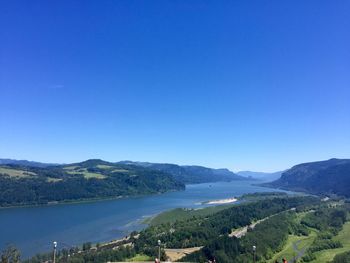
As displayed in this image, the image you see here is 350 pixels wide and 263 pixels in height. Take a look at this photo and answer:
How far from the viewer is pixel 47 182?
188 meters

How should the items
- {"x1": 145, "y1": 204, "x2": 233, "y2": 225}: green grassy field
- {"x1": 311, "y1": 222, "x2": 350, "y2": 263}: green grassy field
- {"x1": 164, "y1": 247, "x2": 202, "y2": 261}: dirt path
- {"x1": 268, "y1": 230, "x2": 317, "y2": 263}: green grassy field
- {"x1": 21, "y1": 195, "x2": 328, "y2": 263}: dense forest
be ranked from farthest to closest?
{"x1": 145, "y1": 204, "x2": 233, "y2": 225}: green grassy field < {"x1": 268, "y1": 230, "x2": 317, "y2": 263}: green grassy field < {"x1": 311, "y1": 222, "x2": 350, "y2": 263}: green grassy field < {"x1": 164, "y1": 247, "x2": 202, "y2": 261}: dirt path < {"x1": 21, "y1": 195, "x2": 328, "y2": 263}: dense forest

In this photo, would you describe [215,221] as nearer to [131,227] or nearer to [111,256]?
[131,227]

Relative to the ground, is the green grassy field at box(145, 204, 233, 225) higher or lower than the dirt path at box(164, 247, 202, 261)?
higher

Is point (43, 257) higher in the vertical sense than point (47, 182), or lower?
lower

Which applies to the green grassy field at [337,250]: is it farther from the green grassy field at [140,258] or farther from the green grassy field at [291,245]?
the green grassy field at [140,258]

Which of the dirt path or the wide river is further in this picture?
the wide river

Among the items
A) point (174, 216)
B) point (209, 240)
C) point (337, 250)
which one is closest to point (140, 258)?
point (209, 240)

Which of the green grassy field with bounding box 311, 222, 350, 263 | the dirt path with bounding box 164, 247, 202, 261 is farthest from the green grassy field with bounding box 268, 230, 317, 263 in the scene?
the dirt path with bounding box 164, 247, 202, 261

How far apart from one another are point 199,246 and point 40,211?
3077 inches

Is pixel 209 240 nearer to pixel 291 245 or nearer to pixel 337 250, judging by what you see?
pixel 291 245

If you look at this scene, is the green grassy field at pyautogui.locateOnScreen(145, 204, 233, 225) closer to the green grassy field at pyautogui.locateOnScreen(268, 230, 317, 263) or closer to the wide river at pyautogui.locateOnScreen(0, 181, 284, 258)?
the wide river at pyautogui.locateOnScreen(0, 181, 284, 258)

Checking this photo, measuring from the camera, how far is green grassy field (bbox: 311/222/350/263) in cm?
6744

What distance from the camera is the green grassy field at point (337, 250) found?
67.4m

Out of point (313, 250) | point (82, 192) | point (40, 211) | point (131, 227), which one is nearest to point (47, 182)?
point (82, 192)
